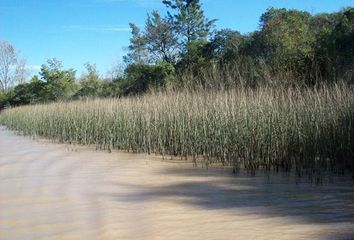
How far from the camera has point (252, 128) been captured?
6.77m

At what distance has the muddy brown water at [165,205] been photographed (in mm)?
3717

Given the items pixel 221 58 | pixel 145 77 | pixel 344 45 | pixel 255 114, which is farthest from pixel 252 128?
pixel 145 77

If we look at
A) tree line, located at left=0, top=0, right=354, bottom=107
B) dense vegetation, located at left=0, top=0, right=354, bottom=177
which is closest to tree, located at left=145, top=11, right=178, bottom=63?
tree line, located at left=0, top=0, right=354, bottom=107

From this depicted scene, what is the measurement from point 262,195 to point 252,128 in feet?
6.04

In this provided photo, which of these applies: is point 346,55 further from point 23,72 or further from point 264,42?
point 23,72

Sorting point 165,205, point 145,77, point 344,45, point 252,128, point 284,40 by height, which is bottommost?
point 165,205

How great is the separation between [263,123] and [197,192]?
1893 mm

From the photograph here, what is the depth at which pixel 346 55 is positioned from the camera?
11.1 meters

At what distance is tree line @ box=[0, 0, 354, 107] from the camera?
32.2ft

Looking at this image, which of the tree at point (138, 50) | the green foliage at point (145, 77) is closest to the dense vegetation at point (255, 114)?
the green foliage at point (145, 77)

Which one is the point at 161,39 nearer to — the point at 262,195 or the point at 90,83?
the point at 90,83

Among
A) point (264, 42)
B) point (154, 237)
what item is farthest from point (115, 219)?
point (264, 42)

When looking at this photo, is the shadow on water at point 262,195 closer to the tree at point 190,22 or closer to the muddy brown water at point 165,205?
the muddy brown water at point 165,205

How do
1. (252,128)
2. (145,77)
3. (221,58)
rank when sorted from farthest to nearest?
(145,77), (221,58), (252,128)
